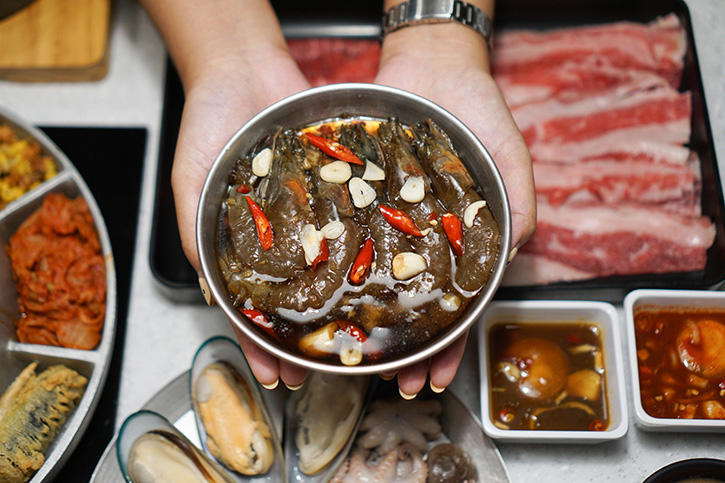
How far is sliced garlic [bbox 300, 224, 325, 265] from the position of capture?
162 cm

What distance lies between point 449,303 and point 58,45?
228 centimetres

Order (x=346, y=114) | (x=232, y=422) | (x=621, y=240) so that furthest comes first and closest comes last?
(x=621, y=240) → (x=232, y=422) → (x=346, y=114)

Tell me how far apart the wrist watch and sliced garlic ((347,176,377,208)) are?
86cm

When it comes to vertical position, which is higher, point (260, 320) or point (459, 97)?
point (459, 97)

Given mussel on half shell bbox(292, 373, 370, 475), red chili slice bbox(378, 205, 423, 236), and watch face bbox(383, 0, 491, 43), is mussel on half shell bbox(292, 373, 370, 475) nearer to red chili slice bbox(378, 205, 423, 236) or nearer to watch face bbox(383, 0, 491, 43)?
red chili slice bbox(378, 205, 423, 236)

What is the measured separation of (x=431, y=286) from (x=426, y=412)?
78 cm

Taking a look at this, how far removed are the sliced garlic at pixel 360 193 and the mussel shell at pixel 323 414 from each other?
77cm

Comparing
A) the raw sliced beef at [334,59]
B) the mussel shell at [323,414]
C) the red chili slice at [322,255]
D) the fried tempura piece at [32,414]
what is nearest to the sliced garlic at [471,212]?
the red chili slice at [322,255]

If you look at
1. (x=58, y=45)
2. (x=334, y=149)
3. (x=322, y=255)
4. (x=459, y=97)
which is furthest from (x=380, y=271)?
(x=58, y=45)

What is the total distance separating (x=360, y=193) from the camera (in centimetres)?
172

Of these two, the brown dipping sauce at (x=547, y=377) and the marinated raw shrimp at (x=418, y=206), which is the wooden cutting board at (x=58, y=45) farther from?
the brown dipping sauce at (x=547, y=377)

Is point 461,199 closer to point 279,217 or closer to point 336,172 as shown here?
point 336,172

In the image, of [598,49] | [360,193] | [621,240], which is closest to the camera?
[360,193]

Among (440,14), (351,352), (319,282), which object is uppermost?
(440,14)
